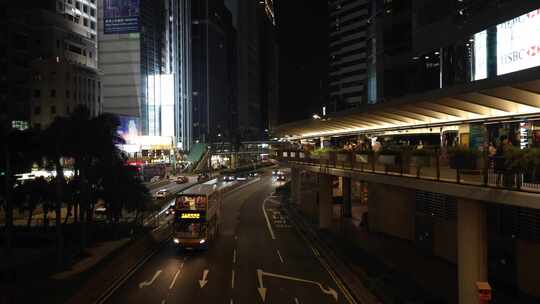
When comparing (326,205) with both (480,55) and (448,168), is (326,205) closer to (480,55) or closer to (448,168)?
(480,55)

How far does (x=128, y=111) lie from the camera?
130m

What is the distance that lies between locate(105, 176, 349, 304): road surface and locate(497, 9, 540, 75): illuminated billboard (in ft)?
46.7

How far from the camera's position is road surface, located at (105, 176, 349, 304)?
20031 mm

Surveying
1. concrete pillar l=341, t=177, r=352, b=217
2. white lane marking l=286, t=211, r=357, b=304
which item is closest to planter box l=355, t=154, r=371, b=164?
white lane marking l=286, t=211, r=357, b=304

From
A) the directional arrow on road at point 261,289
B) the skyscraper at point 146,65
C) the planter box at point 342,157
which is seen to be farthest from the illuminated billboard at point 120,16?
the directional arrow on road at point 261,289

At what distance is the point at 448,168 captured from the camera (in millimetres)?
16891

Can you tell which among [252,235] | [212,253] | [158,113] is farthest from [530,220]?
[158,113]

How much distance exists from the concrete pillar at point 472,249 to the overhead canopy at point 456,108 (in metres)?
4.09

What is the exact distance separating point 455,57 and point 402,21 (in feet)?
59.1

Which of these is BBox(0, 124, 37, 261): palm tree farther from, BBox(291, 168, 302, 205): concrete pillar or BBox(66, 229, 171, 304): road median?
BBox(291, 168, 302, 205): concrete pillar

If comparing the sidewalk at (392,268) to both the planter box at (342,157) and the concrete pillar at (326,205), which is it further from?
the planter box at (342,157)

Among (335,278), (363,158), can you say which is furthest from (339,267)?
(363,158)

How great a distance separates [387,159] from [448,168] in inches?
179

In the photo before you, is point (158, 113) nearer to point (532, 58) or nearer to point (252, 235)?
point (252, 235)
